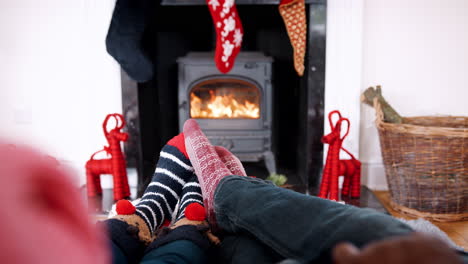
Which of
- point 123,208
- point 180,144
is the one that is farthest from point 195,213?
point 180,144

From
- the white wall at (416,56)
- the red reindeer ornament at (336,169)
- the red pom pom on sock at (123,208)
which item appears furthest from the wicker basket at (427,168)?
the red pom pom on sock at (123,208)

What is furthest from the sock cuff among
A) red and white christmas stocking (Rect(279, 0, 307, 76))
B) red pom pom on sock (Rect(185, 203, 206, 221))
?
red and white christmas stocking (Rect(279, 0, 307, 76))

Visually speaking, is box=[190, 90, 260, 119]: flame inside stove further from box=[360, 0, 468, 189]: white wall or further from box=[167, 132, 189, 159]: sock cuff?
box=[167, 132, 189, 159]: sock cuff

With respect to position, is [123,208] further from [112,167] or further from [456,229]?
[456,229]

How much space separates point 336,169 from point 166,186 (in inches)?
33.7

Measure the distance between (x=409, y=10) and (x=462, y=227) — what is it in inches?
37.6

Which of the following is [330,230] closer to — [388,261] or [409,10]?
[388,261]

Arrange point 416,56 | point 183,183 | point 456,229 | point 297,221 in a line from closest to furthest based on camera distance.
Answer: point 297,221 < point 183,183 < point 456,229 < point 416,56

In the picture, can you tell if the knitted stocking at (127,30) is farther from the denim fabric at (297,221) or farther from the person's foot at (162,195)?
the denim fabric at (297,221)

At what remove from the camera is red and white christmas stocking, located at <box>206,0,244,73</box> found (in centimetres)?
168

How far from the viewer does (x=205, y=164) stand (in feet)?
3.30

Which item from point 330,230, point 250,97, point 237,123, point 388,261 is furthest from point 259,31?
point 388,261

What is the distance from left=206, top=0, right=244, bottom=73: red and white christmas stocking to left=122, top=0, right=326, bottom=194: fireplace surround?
0.35ft

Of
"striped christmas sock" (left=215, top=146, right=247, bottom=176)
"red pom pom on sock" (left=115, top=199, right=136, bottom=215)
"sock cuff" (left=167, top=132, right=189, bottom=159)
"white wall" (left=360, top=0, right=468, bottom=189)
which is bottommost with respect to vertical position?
"red pom pom on sock" (left=115, top=199, right=136, bottom=215)
